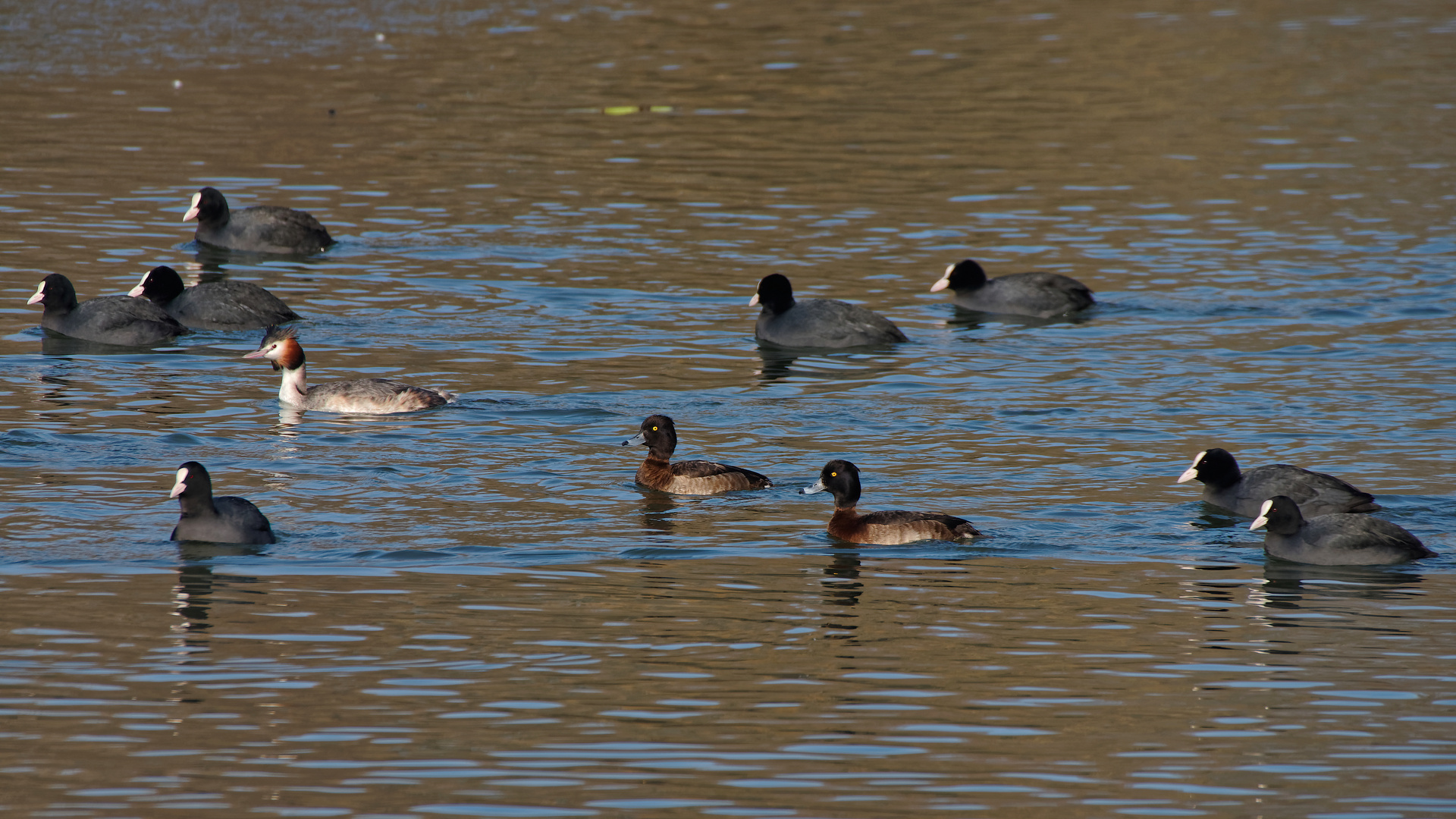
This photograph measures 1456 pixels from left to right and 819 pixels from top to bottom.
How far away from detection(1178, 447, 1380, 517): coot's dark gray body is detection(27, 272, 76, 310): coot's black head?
1312cm

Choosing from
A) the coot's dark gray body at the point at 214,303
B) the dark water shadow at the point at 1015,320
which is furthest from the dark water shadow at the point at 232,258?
the dark water shadow at the point at 1015,320

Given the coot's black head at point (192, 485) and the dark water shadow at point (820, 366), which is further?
the dark water shadow at point (820, 366)

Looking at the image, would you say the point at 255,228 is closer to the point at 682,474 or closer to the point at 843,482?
the point at 682,474

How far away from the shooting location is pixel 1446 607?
12.6 meters

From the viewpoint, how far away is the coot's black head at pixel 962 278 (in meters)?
23.9

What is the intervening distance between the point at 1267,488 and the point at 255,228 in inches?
653

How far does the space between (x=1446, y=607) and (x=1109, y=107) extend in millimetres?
27122

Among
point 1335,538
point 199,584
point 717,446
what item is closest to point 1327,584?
point 1335,538

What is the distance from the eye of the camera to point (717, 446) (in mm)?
17484

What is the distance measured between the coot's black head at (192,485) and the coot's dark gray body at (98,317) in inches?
327

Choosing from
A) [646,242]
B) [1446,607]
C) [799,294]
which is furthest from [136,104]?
[1446,607]

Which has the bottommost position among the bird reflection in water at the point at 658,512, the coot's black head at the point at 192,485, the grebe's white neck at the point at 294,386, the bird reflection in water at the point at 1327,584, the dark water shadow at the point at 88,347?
the bird reflection in water at the point at 1327,584

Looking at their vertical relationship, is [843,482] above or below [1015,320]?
below

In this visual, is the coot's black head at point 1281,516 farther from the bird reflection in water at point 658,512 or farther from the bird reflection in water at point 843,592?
the bird reflection in water at point 658,512
